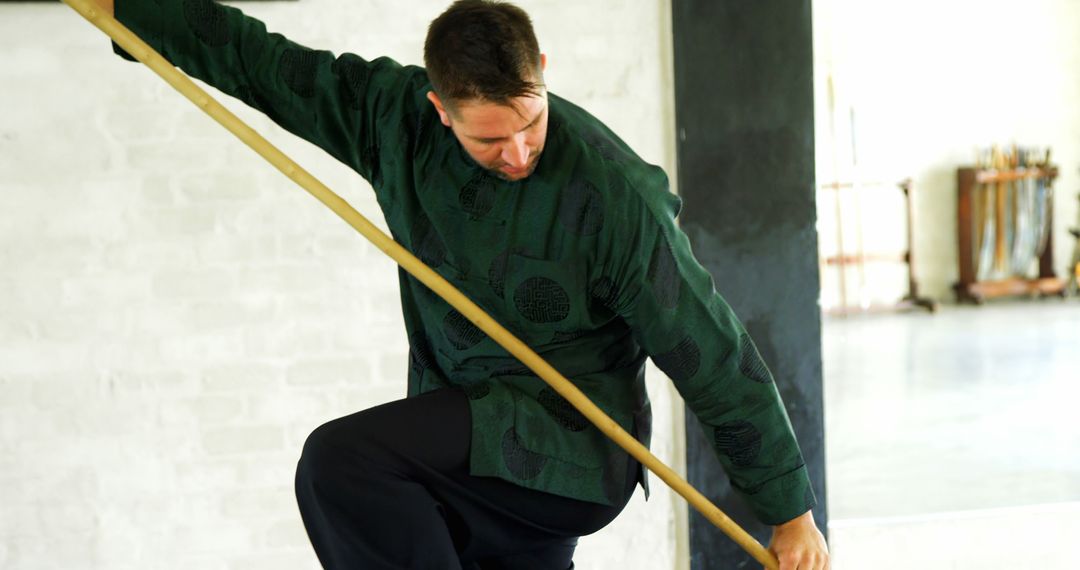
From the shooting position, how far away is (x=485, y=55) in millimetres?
1411

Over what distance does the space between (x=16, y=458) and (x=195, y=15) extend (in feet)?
4.32

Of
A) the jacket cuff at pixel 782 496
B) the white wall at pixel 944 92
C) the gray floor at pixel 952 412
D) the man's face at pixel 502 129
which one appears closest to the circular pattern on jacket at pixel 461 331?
the man's face at pixel 502 129

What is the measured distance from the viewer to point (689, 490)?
5.69 ft

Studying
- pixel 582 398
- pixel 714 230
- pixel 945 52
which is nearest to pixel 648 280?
pixel 582 398

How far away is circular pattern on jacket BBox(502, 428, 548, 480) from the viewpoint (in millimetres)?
1577

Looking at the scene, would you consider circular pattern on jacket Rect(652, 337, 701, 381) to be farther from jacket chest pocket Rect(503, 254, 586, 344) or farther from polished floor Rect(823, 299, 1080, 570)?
polished floor Rect(823, 299, 1080, 570)

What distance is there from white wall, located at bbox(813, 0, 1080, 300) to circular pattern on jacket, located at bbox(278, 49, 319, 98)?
678cm

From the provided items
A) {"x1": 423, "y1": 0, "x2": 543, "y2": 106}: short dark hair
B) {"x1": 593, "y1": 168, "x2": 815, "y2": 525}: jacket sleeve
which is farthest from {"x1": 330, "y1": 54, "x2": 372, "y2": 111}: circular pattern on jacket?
{"x1": 593, "y1": 168, "x2": 815, "y2": 525}: jacket sleeve

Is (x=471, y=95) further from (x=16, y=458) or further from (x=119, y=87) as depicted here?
(x=16, y=458)

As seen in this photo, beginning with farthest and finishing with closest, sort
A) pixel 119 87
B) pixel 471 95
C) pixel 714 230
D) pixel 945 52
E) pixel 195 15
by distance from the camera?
pixel 945 52, pixel 714 230, pixel 119 87, pixel 195 15, pixel 471 95

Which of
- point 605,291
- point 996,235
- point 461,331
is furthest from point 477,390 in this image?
point 996,235

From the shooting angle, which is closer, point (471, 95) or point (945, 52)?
point (471, 95)

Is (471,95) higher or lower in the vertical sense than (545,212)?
higher

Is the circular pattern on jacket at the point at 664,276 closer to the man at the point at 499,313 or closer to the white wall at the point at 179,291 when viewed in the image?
the man at the point at 499,313
